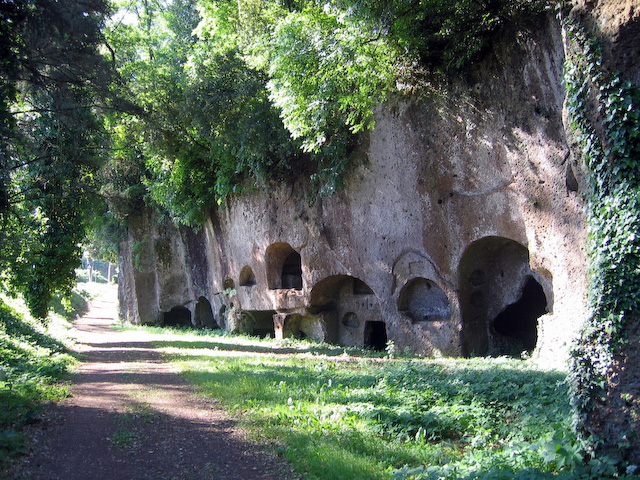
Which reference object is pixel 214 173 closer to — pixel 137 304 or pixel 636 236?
pixel 137 304

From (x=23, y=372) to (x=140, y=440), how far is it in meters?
4.42

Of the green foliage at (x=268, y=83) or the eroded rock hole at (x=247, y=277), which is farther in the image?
the eroded rock hole at (x=247, y=277)

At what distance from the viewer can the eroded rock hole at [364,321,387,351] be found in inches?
705

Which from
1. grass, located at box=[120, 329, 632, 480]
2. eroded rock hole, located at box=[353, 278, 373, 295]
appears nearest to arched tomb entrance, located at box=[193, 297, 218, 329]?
eroded rock hole, located at box=[353, 278, 373, 295]

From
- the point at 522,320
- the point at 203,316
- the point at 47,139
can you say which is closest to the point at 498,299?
the point at 522,320

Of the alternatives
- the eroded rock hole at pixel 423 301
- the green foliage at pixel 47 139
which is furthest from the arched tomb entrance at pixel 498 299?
the green foliage at pixel 47 139

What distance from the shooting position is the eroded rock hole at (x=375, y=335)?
1791cm

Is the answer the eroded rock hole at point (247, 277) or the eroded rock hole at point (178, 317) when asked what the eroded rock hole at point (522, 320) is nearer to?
the eroded rock hole at point (247, 277)

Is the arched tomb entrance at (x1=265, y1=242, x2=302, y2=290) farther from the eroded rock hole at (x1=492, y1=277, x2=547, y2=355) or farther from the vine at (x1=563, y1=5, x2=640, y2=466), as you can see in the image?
the vine at (x1=563, y1=5, x2=640, y2=466)

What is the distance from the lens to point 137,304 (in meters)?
28.3

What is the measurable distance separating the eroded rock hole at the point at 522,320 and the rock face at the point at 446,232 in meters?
0.04

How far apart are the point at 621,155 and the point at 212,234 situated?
19.5 m

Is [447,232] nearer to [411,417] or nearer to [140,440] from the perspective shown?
[411,417]

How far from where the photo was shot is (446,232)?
13.5 m
